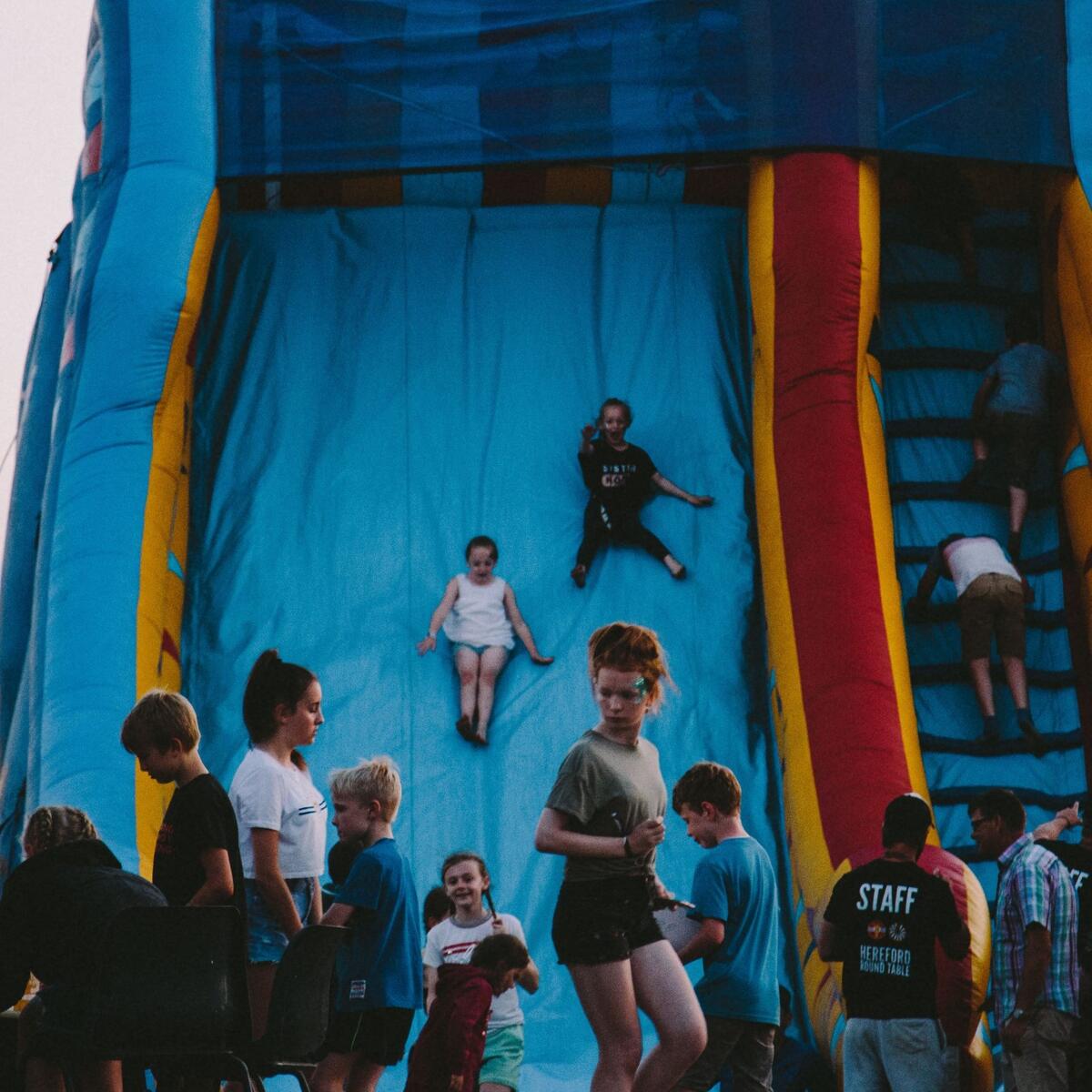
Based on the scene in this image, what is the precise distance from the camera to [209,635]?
7641mm

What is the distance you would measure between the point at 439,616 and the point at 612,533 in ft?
2.87

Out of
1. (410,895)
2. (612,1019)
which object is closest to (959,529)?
(410,895)

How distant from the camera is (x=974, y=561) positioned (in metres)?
7.21

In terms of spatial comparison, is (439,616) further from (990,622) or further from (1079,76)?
(1079,76)

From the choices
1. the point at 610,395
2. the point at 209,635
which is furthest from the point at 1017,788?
the point at 209,635

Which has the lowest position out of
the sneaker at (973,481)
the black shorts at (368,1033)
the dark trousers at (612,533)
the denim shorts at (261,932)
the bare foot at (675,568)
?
the black shorts at (368,1033)

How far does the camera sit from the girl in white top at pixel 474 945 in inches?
207

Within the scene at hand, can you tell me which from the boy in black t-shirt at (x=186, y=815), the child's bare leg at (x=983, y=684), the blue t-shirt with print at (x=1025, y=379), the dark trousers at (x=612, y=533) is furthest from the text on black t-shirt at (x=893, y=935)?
the blue t-shirt with print at (x=1025, y=379)

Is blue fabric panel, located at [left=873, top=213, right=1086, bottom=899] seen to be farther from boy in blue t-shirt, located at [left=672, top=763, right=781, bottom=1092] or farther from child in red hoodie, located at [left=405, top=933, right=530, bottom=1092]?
child in red hoodie, located at [left=405, top=933, right=530, bottom=1092]

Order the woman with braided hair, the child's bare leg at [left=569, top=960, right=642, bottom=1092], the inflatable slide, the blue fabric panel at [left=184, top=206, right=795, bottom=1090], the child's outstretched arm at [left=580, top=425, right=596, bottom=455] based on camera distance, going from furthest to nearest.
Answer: the child's outstretched arm at [left=580, top=425, right=596, bottom=455], the blue fabric panel at [left=184, top=206, right=795, bottom=1090], the inflatable slide, the child's bare leg at [left=569, top=960, right=642, bottom=1092], the woman with braided hair

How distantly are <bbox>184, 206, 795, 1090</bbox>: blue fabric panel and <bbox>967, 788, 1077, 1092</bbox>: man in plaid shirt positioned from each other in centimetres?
207

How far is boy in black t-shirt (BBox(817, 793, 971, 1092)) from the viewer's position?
15.0 feet

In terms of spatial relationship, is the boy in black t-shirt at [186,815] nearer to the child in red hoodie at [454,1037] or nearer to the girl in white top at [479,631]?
the child in red hoodie at [454,1037]

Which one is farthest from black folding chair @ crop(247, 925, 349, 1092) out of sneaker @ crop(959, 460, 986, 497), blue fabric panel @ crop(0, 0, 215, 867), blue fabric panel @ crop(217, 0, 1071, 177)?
blue fabric panel @ crop(217, 0, 1071, 177)
